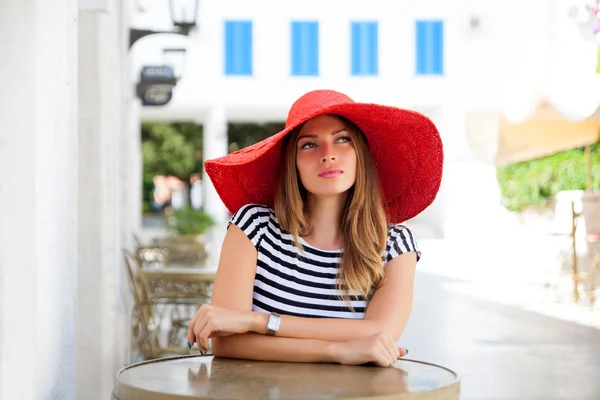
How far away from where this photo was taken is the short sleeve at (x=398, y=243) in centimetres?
207

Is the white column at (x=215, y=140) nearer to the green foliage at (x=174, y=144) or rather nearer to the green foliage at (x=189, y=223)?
the green foliage at (x=174, y=144)

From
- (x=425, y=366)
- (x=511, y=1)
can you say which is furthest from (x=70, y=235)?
(x=511, y=1)

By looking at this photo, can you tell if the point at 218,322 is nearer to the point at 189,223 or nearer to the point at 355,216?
the point at 355,216

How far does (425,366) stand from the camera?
1.79 m

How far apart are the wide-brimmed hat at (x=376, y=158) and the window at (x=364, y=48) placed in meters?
22.8

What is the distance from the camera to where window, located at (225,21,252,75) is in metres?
24.4

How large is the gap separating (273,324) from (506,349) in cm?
525

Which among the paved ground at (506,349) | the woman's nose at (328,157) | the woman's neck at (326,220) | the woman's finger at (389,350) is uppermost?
the woman's nose at (328,157)

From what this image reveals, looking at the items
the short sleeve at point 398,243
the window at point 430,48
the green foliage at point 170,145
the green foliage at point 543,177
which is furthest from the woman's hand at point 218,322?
the green foliage at point 170,145

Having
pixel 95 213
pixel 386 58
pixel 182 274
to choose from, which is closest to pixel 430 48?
pixel 386 58

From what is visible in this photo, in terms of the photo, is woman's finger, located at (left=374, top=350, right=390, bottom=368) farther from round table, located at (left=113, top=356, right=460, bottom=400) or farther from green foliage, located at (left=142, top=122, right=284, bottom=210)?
green foliage, located at (left=142, top=122, right=284, bottom=210)

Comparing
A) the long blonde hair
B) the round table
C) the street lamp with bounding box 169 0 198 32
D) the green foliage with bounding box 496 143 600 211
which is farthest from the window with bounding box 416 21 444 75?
the round table

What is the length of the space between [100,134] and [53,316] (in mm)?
2671

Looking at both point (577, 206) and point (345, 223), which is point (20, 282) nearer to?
point (345, 223)
